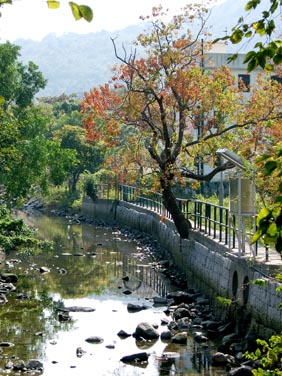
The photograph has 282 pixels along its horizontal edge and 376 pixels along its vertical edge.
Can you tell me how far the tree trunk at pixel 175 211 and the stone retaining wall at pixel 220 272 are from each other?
401 millimetres

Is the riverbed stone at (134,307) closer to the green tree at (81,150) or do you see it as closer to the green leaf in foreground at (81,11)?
the green leaf in foreground at (81,11)

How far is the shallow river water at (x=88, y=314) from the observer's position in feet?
52.4

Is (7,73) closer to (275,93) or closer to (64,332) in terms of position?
(275,93)

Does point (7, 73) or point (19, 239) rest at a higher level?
point (7, 73)

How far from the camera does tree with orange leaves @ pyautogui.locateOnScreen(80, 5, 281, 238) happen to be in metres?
26.0

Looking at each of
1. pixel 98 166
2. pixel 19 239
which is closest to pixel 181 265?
pixel 19 239

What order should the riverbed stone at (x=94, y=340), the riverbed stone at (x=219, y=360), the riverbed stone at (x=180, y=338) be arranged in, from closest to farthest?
the riverbed stone at (x=219, y=360), the riverbed stone at (x=180, y=338), the riverbed stone at (x=94, y=340)

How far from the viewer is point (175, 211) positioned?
27719 mm

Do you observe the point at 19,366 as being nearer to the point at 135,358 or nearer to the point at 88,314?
the point at 135,358

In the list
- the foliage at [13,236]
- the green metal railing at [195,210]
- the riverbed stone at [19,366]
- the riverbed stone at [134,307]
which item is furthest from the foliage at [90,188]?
the riverbed stone at [19,366]

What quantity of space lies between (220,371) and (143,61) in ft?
44.4

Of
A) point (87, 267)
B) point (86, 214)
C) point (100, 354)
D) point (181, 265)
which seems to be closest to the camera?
point (100, 354)

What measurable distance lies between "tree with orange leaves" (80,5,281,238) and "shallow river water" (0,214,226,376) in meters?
4.17

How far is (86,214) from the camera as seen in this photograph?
5616 centimetres
